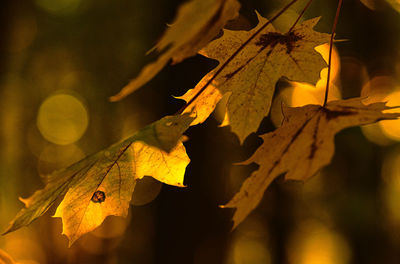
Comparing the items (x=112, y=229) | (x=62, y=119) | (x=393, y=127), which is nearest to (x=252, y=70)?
(x=393, y=127)

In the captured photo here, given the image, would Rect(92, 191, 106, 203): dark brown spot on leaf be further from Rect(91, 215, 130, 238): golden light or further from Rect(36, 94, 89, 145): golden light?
Rect(91, 215, 130, 238): golden light

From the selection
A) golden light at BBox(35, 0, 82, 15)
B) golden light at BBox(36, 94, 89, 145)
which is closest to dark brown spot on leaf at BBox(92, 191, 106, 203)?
golden light at BBox(35, 0, 82, 15)

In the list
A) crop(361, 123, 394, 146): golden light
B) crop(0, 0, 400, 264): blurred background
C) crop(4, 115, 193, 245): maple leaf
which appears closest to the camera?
crop(4, 115, 193, 245): maple leaf

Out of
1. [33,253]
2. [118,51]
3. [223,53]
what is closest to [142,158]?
[223,53]

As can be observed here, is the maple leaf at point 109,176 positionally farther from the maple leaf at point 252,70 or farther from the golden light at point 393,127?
the golden light at point 393,127

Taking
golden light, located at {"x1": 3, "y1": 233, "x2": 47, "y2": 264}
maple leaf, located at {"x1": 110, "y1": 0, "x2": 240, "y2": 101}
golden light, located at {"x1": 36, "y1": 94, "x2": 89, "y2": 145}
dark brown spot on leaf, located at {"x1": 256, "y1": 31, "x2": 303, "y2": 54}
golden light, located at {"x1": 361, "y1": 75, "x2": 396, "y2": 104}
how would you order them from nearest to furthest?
maple leaf, located at {"x1": 110, "y1": 0, "x2": 240, "y2": 101} → dark brown spot on leaf, located at {"x1": 256, "y1": 31, "x2": 303, "y2": 54} → golden light, located at {"x1": 361, "y1": 75, "x2": 396, "y2": 104} → golden light, located at {"x1": 36, "y1": 94, "x2": 89, "y2": 145} → golden light, located at {"x1": 3, "y1": 233, "x2": 47, "y2": 264}

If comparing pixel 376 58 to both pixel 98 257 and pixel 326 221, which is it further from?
pixel 98 257

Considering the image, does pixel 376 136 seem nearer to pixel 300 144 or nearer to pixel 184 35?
pixel 300 144

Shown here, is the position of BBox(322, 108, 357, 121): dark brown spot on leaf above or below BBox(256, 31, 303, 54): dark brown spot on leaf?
below
